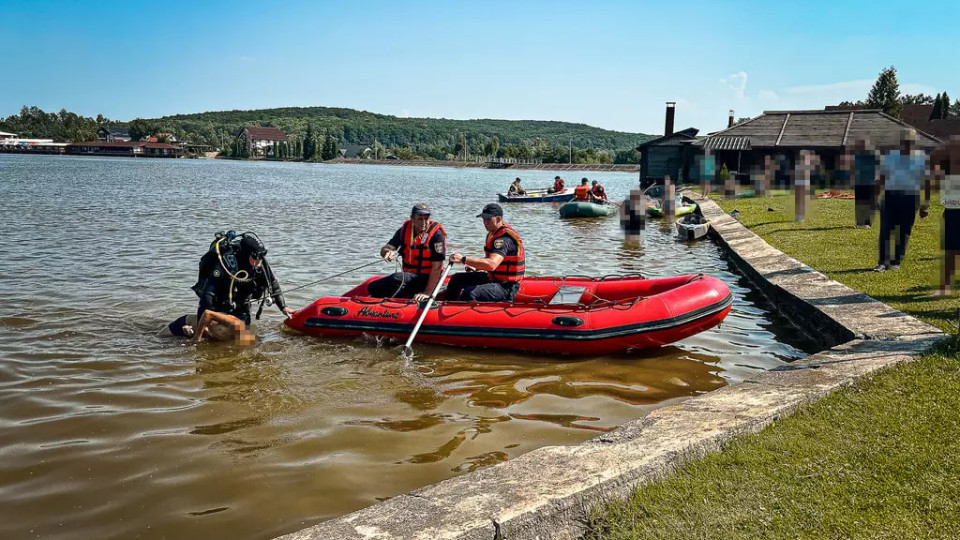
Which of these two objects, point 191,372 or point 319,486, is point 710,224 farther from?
point 319,486

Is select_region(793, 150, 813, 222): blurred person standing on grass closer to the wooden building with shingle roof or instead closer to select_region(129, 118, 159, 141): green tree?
the wooden building with shingle roof

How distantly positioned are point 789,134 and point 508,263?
26.7m

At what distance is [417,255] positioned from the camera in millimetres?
8383

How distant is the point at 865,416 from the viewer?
443 cm

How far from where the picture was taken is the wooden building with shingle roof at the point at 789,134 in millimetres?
29328

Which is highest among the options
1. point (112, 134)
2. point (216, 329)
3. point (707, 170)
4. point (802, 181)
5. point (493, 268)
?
point (112, 134)

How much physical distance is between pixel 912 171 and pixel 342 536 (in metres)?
8.20

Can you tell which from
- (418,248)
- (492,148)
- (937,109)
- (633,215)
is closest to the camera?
(418,248)

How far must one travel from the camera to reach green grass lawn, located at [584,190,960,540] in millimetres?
3219

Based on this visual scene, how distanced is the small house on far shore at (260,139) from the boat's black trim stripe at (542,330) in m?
148

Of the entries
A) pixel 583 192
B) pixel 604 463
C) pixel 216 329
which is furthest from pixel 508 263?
pixel 583 192

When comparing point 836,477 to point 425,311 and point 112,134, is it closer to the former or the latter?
point 425,311

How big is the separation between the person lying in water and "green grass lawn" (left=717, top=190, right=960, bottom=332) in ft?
22.5

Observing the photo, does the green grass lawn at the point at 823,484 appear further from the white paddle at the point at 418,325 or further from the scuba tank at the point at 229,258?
the scuba tank at the point at 229,258
